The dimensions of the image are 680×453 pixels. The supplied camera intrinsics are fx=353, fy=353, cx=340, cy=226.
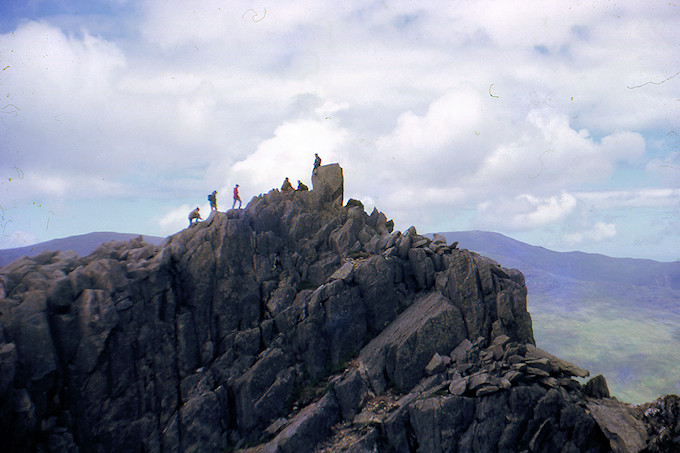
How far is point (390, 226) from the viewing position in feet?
158

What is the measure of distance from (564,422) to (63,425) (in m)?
36.7

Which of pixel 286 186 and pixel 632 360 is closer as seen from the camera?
pixel 286 186

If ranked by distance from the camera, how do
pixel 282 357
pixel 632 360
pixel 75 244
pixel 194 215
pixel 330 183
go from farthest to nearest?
pixel 632 360 < pixel 75 244 < pixel 330 183 < pixel 194 215 < pixel 282 357

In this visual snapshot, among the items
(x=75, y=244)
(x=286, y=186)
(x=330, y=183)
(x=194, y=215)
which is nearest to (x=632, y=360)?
(x=330, y=183)

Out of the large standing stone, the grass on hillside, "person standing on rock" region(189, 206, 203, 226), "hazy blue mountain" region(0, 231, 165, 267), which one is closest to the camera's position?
"person standing on rock" region(189, 206, 203, 226)

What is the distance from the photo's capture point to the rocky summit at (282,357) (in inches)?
1019

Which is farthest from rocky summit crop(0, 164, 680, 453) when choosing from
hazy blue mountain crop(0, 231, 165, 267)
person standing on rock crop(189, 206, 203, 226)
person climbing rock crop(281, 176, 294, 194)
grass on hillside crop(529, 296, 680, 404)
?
grass on hillside crop(529, 296, 680, 404)

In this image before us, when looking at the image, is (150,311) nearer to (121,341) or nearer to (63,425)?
(121,341)

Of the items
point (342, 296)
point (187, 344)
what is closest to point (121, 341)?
point (187, 344)

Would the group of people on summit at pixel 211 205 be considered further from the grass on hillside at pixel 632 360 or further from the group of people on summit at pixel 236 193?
the grass on hillside at pixel 632 360

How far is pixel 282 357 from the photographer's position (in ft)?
106

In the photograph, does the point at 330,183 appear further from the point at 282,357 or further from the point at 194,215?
the point at 282,357

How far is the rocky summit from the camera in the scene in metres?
25.9

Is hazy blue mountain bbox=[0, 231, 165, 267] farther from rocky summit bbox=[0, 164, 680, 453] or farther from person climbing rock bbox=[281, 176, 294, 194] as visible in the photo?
rocky summit bbox=[0, 164, 680, 453]
